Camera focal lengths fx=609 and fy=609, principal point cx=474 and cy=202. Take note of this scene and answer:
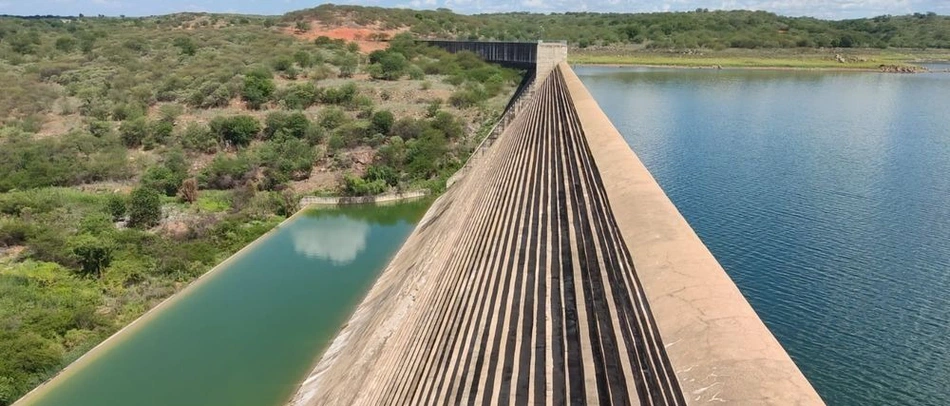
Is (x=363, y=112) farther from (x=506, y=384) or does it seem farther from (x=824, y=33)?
(x=824, y=33)

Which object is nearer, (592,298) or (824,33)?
(592,298)

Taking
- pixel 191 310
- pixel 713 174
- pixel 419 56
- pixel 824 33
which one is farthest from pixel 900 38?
pixel 191 310

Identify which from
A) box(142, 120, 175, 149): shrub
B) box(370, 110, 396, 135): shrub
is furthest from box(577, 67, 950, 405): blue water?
box(142, 120, 175, 149): shrub

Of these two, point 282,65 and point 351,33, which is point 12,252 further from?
point 351,33

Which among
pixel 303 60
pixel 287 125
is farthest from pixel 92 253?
pixel 303 60

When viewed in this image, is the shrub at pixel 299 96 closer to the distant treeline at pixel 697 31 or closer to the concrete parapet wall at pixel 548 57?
the concrete parapet wall at pixel 548 57

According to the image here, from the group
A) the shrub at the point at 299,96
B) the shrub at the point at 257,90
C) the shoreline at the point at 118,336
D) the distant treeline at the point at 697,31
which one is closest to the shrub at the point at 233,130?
the shrub at the point at 299,96
